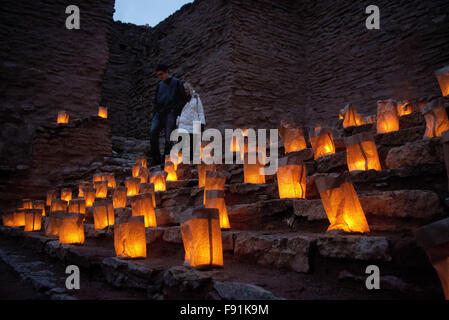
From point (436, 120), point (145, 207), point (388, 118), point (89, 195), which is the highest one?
point (388, 118)

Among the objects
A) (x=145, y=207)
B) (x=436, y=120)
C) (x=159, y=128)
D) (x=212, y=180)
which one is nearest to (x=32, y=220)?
(x=145, y=207)

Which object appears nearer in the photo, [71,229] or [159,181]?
[71,229]

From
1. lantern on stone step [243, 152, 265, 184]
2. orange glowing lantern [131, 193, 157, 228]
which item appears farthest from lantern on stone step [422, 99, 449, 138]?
orange glowing lantern [131, 193, 157, 228]

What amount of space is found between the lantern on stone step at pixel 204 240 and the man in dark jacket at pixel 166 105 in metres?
4.49

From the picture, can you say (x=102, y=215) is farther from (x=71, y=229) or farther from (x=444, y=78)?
(x=444, y=78)

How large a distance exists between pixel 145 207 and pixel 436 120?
10.2ft

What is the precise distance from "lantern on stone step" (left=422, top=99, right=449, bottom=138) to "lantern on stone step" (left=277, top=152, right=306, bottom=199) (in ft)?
4.12

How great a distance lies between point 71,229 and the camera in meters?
3.74

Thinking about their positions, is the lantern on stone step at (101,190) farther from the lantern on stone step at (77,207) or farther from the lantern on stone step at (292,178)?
the lantern on stone step at (292,178)

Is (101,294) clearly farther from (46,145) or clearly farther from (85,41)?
(85,41)

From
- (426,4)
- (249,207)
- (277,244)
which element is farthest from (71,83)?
(426,4)

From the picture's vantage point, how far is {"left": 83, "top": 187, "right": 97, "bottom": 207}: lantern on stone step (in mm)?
5242

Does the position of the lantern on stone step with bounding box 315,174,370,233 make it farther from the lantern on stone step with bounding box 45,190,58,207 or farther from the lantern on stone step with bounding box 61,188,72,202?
the lantern on stone step with bounding box 45,190,58,207

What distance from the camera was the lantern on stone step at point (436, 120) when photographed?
297 cm
